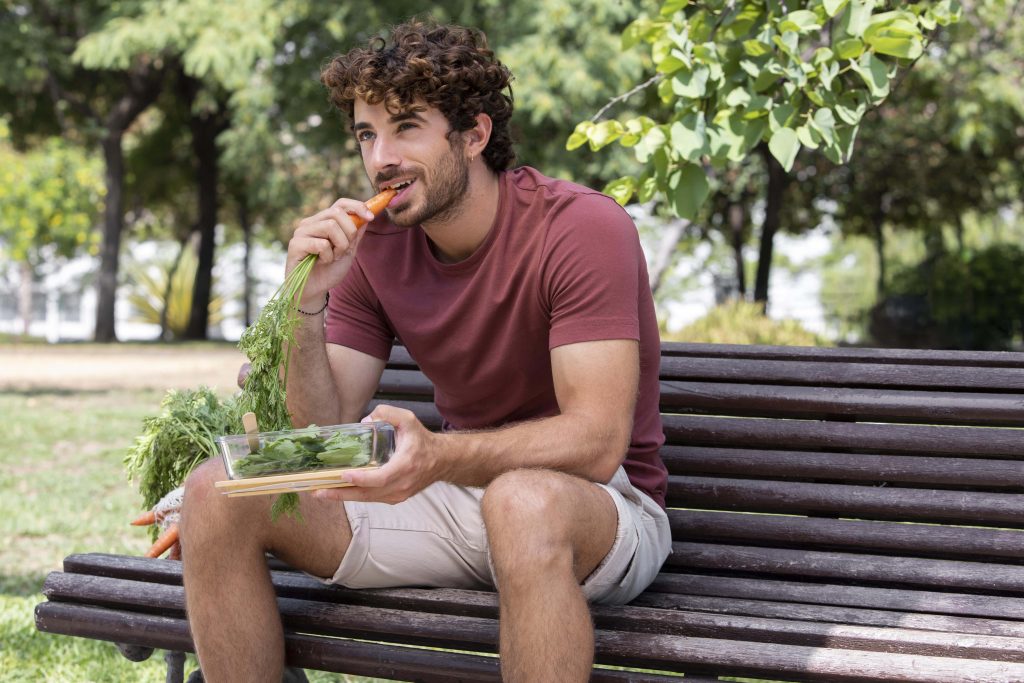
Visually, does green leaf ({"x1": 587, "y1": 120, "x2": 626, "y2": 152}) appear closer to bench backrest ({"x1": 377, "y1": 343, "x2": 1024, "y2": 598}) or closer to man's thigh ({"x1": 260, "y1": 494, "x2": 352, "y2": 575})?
bench backrest ({"x1": 377, "y1": 343, "x2": 1024, "y2": 598})

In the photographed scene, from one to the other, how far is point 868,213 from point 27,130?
49.6ft

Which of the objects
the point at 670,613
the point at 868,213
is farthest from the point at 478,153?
the point at 868,213

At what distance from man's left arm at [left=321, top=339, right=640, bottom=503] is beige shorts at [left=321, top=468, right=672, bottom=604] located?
0.16 m

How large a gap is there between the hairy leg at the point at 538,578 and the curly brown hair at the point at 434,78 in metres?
0.91

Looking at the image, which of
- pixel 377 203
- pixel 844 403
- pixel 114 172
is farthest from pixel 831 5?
pixel 114 172

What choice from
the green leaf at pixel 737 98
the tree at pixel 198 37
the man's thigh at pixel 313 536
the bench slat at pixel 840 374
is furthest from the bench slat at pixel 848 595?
the tree at pixel 198 37

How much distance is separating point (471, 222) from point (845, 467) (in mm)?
1116

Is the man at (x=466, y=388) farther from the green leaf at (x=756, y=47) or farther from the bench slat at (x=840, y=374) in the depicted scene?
the green leaf at (x=756, y=47)

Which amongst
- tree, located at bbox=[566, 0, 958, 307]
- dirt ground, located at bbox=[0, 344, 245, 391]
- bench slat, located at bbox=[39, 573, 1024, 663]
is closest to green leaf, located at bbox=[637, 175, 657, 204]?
tree, located at bbox=[566, 0, 958, 307]

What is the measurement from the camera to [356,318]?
3.08m

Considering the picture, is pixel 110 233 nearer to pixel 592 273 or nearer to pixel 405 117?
pixel 405 117

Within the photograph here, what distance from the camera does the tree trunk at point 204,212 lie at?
23.8 metres

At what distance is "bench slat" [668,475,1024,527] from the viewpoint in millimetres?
2986

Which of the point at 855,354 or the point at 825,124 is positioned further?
the point at 825,124
